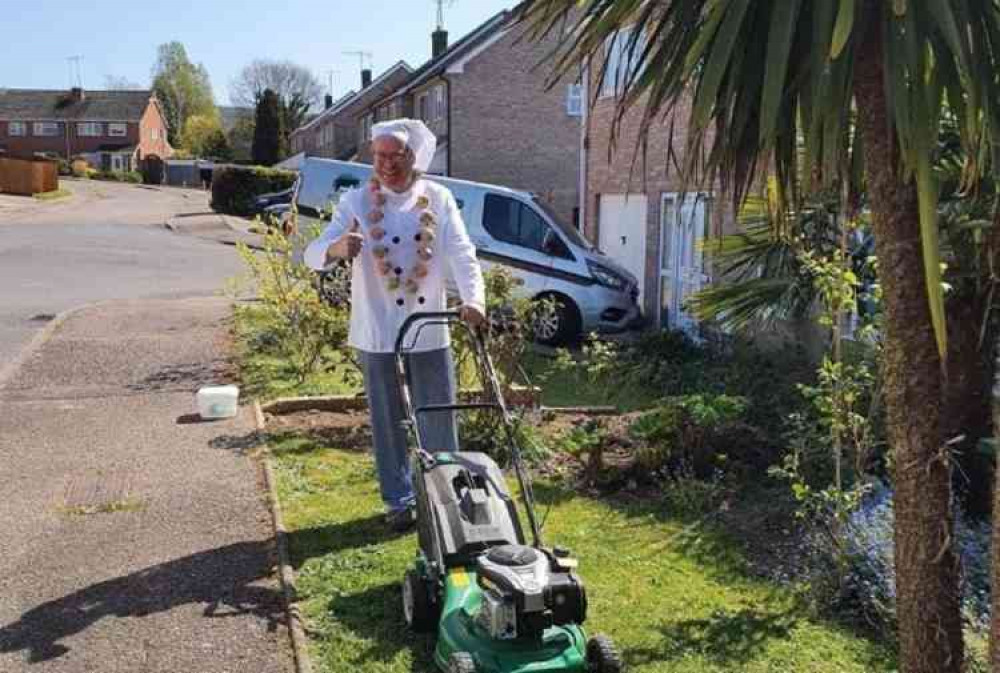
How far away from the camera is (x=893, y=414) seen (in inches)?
108

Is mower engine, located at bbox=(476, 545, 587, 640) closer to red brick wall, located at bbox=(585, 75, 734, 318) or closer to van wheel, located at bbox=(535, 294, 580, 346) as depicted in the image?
red brick wall, located at bbox=(585, 75, 734, 318)

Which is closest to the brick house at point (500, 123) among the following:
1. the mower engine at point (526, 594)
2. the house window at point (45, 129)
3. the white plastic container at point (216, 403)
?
the white plastic container at point (216, 403)

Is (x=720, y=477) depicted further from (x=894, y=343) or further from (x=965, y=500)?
(x=894, y=343)

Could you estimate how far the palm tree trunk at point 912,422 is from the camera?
2635 mm

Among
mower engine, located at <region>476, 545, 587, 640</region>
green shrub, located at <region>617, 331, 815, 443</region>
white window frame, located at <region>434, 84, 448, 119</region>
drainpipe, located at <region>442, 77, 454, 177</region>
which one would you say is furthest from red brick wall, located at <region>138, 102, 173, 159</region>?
mower engine, located at <region>476, 545, 587, 640</region>

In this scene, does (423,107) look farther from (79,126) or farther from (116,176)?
(79,126)

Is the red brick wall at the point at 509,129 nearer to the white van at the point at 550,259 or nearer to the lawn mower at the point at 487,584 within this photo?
the white van at the point at 550,259

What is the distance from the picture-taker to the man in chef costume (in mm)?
5230

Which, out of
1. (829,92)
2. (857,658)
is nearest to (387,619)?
(857,658)

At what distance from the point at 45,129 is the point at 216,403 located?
8894 cm

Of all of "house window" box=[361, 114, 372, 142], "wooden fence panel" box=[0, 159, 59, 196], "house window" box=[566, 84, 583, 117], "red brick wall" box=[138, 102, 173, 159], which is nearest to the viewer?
"house window" box=[566, 84, 583, 117]

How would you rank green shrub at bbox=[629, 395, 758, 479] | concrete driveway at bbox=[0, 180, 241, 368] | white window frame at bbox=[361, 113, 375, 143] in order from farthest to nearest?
white window frame at bbox=[361, 113, 375, 143] → concrete driveway at bbox=[0, 180, 241, 368] → green shrub at bbox=[629, 395, 758, 479]

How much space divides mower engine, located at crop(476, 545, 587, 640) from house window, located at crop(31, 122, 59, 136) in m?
93.5

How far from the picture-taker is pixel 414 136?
5.21m
